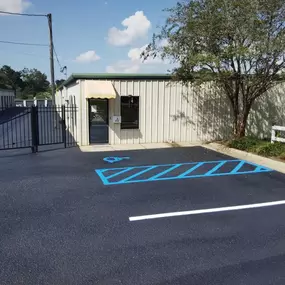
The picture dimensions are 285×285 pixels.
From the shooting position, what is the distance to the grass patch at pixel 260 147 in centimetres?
922

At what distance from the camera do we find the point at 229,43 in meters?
9.73

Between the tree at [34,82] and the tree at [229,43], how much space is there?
3020 inches

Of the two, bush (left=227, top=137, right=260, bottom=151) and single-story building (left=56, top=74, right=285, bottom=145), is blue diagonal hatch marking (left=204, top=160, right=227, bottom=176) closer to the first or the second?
bush (left=227, top=137, right=260, bottom=151)

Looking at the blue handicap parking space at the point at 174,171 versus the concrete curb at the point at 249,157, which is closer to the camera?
the blue handicap parking space at the point at 174,171

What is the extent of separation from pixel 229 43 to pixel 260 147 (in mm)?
3740

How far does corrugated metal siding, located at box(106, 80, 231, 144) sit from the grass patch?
71.8 inches

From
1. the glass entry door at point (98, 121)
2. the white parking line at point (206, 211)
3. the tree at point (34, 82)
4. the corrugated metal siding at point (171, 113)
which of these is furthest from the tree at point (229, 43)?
the tree at point (34, 82)

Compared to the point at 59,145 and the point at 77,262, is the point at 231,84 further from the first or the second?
the point at 77,262

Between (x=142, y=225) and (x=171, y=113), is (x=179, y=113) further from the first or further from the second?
(x=142, y=225)

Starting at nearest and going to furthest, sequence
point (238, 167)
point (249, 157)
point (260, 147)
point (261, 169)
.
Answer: point (261, 169) → point (238, 167) → point (249, 157) → point (260, 147)

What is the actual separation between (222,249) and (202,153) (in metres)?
6.68

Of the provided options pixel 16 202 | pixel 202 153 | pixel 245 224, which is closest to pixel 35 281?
pixel 16 202

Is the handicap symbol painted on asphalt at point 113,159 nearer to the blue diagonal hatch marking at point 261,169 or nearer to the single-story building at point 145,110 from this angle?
the single-story building at point 145,110

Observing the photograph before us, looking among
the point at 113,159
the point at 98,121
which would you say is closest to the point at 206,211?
the point at 113,159
